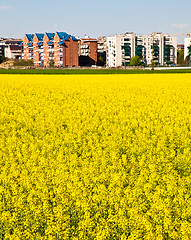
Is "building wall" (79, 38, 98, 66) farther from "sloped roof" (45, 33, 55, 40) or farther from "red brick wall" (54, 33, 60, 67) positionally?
"sloped roof" (45, 33, 55, 40)

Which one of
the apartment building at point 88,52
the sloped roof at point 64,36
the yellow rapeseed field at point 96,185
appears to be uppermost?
the sloped roof at point 64,36

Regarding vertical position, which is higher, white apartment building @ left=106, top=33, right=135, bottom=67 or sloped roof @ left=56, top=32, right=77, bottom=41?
sloped roof @ left=56, top=32, right=77, bottom=41

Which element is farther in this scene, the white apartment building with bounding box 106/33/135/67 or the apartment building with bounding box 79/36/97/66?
the white apartment building with bounding box 106/33/135/67

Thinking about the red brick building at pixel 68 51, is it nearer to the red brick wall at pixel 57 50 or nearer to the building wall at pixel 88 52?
the red brick wall at pixel 57 50

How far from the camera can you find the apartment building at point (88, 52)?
187 m

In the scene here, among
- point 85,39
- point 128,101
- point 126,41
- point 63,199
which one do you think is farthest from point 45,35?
point 63,199

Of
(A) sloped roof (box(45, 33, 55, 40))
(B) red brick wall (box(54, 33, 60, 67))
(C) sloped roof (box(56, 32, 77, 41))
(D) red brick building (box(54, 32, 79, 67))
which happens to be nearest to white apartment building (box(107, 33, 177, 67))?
(D) red brick building (box(54, 32, 79, 67))

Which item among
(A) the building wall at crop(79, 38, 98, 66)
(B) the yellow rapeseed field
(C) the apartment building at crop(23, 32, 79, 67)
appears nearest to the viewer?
(B) the yellow rapeseed field

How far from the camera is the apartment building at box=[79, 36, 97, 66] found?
186625mm

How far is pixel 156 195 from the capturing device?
6.35 m

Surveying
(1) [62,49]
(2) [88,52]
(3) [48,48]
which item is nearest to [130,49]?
(2) [88,52]

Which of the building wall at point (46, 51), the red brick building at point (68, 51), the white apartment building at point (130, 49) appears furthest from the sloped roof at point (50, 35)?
the white apartment building at point (130, 49)

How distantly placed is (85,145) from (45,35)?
18809 cm

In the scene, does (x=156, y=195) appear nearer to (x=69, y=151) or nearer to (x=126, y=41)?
(x=69, y=151)
